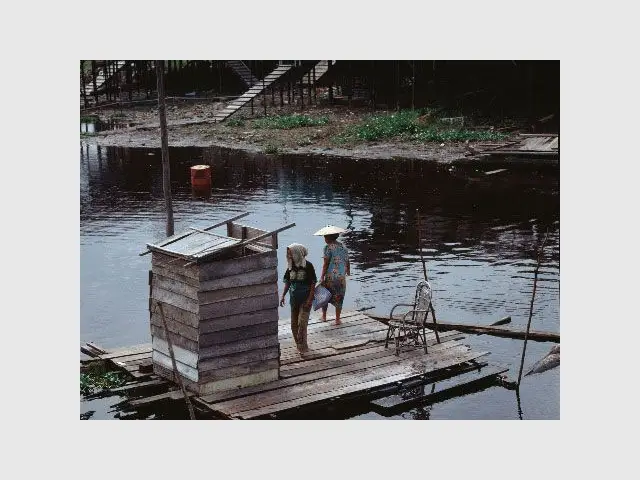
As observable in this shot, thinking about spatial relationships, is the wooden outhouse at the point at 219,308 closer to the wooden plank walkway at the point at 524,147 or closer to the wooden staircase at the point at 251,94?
the wooden plank walkway at the point at 524,147

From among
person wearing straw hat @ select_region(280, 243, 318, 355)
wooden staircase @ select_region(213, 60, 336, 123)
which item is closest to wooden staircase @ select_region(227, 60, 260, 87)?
wooden staircase @ select_region(213, 60, 336, 123)

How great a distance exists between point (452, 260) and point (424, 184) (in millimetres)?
7529

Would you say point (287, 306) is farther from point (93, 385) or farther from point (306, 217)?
point (306, 217)

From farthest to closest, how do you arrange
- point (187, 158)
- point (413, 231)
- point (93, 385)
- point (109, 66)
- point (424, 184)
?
point (109, 66)
point (187, 158)
point (424, 184)
point (413, 231)
point (93, 385)

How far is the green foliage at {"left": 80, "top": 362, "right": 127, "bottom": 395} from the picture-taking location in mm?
11461

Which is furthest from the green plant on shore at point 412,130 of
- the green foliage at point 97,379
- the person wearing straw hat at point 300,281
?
the green foliage at point 97,379

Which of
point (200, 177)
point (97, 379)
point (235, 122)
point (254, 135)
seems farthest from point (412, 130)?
point (97, 379)

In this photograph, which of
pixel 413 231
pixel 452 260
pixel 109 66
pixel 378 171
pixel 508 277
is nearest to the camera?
pixel 508 277

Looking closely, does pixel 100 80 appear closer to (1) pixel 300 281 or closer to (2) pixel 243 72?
(2) pixel 243 72

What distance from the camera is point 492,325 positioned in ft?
45.1

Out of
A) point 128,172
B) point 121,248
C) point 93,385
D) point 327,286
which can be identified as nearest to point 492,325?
point 327,286

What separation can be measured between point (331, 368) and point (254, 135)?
22.2 metres

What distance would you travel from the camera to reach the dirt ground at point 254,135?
95.1ft

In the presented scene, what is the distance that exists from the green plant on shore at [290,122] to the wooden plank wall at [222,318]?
2297cm
